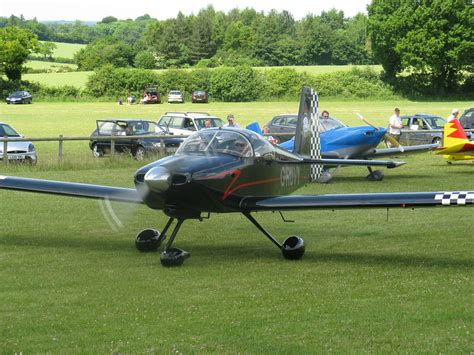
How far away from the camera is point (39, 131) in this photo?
50688 millimetres

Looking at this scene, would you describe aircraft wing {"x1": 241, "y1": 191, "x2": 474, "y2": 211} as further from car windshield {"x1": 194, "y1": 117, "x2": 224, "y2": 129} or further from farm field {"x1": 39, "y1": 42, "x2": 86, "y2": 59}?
farm field {"x1": 39, "y1": 42, "x2": 86, "y2": 59}

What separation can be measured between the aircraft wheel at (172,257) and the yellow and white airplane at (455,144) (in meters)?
14.8

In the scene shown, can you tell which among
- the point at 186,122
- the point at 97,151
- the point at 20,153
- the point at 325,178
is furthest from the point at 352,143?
the point at 186,122

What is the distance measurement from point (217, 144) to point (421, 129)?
25751 mm

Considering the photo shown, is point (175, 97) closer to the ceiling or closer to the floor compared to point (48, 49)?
closer to the floor

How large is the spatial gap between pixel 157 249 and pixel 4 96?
281ft

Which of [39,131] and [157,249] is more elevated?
[157,249]

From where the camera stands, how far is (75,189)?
44.2ft

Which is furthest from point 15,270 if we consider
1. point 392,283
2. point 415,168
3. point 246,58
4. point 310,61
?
point 310,61

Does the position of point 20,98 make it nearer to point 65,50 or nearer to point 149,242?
point 65,50

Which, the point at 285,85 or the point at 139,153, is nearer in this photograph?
the point at 139,153

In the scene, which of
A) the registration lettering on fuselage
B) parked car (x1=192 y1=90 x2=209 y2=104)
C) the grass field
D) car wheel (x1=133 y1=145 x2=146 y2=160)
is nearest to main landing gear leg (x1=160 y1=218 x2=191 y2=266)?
the grass field

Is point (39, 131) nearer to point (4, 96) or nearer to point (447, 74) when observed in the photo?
point (4, 96)

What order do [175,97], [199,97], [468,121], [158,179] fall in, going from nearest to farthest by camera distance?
[158,179]
[468,121]
[199,97]
[175,97]
